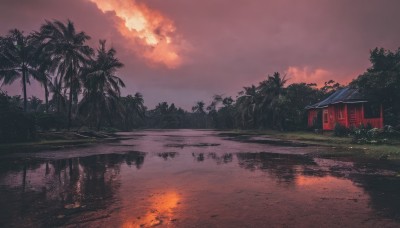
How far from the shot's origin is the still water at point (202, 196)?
4969 millimetres

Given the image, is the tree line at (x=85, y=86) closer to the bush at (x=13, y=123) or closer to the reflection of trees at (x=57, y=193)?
the bush at (x=13, y=123)

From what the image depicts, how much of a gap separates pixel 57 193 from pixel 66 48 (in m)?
30.1

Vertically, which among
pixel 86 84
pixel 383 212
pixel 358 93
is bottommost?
pixel 383 212

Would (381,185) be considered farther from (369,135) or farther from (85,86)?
(85,86)

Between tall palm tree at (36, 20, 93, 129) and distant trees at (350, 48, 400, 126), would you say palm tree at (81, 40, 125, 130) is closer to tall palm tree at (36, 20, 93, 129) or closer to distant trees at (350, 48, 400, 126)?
tall palm tree at (36, 20, 93, 129)

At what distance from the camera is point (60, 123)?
105 feet

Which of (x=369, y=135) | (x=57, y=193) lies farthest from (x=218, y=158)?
(x=369, y=135)

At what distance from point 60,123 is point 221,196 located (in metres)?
29.6

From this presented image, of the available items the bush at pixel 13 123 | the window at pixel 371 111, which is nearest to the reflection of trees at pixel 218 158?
the bush at pixel 13 123

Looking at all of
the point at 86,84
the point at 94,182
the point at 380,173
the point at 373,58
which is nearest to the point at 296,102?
the point at 373,58

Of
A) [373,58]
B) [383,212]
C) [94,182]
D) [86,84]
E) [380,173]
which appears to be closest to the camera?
[383,212]

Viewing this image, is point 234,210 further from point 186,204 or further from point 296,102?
point 296,102

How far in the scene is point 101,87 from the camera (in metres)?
40.3

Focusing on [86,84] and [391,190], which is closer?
[391,190]
